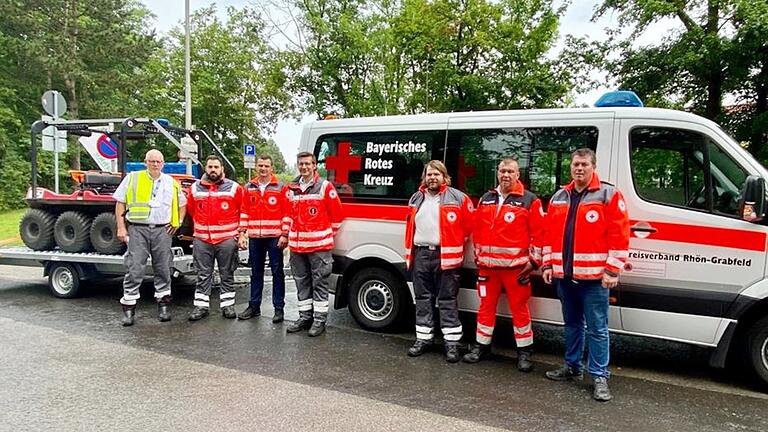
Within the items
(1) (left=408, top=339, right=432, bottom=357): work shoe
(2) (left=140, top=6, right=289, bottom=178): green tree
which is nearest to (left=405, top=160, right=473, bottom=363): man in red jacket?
(1) (left=408, top=339, right=432, bottom=357): work shoe

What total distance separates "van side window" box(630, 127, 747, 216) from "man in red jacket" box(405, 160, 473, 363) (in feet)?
4.78

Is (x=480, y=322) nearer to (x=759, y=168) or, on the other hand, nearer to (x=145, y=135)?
(x=759, y=168)

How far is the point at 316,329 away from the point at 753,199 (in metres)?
3.97

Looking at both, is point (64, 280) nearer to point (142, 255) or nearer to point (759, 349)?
point (142, 255)

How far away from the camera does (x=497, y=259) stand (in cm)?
448

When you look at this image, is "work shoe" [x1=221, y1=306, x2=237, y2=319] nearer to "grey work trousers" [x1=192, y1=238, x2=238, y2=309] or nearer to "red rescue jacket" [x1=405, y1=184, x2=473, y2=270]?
"grey work trousers" [x1=192, y1=238, x2=238, y2=309]

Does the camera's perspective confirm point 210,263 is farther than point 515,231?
Yes

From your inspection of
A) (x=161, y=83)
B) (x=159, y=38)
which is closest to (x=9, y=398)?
(x=161, y=83)

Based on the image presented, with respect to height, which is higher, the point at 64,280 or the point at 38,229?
the point at 38,229

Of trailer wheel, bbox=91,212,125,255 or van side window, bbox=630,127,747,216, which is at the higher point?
van side window, bbox=630,127,747,216

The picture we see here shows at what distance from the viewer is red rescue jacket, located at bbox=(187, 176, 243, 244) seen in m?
5.96

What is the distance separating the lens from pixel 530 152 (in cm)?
480

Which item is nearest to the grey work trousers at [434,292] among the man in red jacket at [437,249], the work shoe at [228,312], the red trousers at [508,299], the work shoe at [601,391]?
the man in red jacket at [437,249]

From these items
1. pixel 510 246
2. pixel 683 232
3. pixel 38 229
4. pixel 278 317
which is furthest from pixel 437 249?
pixel 38 229
